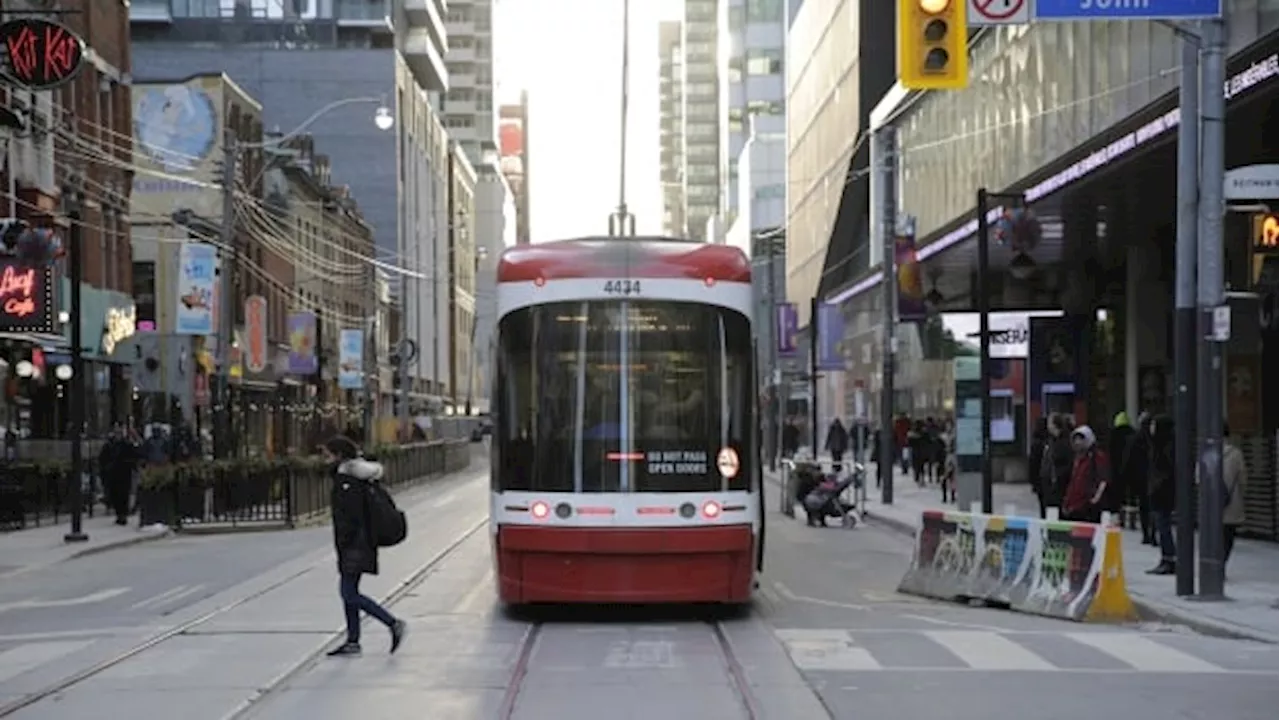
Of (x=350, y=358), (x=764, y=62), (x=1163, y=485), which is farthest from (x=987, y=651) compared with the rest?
(x=764, y=62)

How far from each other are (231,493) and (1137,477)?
16.6 metres

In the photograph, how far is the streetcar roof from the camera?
14.9 metres

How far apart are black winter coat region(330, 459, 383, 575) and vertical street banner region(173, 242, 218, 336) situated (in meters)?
23.6

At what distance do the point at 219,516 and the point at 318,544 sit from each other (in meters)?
4.49

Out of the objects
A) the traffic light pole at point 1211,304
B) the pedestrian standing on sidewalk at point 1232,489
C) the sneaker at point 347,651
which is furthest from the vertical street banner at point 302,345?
the sneaker at point 347,651

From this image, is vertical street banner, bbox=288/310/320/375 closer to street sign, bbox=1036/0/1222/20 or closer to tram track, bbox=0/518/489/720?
tram track, bbox=0/518/489/720

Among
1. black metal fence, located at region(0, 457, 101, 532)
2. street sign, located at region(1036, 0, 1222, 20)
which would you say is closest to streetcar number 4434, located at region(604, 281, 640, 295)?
street sign, located at region(1036, 0, 1222, 20)

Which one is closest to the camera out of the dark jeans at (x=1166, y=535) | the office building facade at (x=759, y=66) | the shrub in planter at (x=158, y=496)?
the dark jeans at (x=1166, y=535)

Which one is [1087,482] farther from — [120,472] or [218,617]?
[120,472]

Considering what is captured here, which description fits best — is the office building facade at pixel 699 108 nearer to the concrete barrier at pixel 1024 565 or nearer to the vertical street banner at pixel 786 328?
the vertical street banner at pixel 786 328

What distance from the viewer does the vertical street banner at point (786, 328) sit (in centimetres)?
5878

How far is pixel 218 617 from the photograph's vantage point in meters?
15.9

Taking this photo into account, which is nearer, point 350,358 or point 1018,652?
point 1018,652

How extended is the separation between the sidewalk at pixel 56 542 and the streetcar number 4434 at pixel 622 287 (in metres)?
11.2
